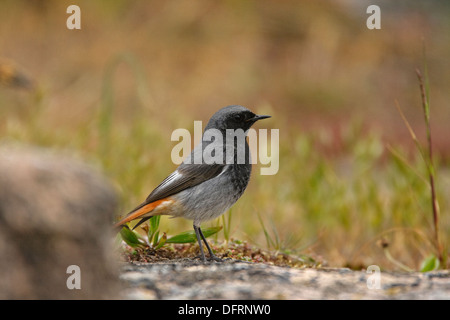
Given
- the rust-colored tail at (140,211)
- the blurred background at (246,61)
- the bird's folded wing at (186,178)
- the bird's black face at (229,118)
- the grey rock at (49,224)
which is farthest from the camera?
the blurred background at (246,61)

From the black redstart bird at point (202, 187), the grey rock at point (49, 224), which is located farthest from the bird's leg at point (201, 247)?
the grey rock at point (49, 224)

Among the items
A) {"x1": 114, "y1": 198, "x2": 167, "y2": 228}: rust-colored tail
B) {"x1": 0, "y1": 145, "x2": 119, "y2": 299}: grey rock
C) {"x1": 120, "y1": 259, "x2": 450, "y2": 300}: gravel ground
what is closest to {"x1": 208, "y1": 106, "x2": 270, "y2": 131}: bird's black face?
{"x1": 114, "y1": 198, "x2": 167, "y2": 228}: rust-colored tail

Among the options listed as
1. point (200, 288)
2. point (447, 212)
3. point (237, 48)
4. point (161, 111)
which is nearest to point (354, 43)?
point (237, 48)

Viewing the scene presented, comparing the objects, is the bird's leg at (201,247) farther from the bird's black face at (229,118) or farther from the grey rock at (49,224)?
the grey rock at (49,224)

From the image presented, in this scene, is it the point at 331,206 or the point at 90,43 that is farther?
the point at 90,43

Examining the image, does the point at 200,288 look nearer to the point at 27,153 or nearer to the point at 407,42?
the point at 27,153

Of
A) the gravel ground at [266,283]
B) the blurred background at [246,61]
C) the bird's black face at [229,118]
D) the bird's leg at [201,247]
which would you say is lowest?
the gravel ground at [266,283]

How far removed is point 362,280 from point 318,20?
11.1 meters

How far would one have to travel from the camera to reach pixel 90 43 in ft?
39.6

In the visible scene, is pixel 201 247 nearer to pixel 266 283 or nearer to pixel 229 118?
pixel 266 283

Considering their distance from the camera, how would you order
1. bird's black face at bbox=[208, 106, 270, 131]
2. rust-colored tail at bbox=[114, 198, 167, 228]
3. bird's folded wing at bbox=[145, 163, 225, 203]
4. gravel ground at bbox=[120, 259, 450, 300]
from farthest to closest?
bird's black face at bbox=[208, 106, 270, 131], bird's folded wing at bbox=[145, 163, 225, 203], rust-colored tail at bbox=[114, 198, 167, 228], gravel ground at bbox=[120, 259, 450, 300]

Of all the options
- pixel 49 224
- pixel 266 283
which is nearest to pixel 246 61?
pixel 266 283

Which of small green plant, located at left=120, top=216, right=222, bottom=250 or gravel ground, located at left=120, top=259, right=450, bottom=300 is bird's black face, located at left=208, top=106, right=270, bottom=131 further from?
gravel ground, located at left=120, top=259, right=450, bottom=300

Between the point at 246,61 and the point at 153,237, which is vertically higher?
the point at 246,61
